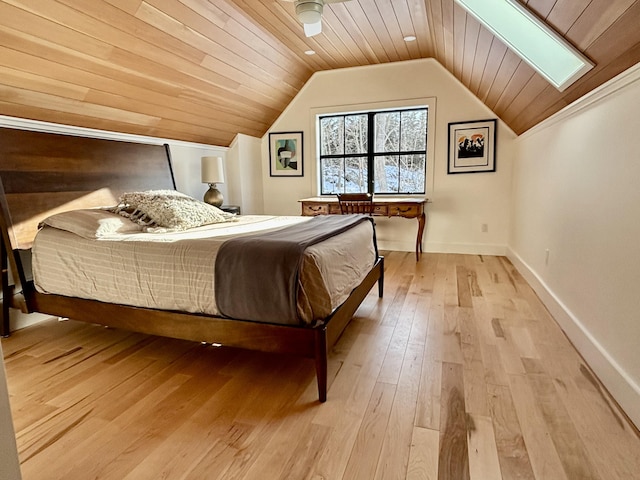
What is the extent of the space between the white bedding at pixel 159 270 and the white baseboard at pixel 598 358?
1.31 metres

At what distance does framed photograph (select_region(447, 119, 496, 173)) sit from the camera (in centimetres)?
450

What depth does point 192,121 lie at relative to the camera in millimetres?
4109

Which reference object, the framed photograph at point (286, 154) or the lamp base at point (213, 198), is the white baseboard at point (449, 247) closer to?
the framed photograph at point (286, 154)

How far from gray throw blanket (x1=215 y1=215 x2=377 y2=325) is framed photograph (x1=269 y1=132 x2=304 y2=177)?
12.1 ft

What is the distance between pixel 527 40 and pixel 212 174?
10.7 feet

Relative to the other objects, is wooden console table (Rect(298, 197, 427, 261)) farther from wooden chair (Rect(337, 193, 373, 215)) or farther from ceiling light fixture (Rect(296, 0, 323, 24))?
ceiling light fixture (Rect(296, 0, 323, 24))

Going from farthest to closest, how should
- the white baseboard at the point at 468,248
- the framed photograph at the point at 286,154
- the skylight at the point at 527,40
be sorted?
1. the framed photograph at the point at 286,154
2. the white baseboard at the point at 468,248
3. the skylight at the point at 527,40

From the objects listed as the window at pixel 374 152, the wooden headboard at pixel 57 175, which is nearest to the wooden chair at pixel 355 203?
the window at pixel 374 152

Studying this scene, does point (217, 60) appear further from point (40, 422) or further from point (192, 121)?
point (40, 422)

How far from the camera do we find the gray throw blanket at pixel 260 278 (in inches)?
66.8

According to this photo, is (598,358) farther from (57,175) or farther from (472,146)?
(57,175)

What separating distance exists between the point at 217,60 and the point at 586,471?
3.79m

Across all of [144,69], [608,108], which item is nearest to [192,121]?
[144,69]

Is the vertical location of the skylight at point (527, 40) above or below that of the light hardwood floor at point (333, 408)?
above
